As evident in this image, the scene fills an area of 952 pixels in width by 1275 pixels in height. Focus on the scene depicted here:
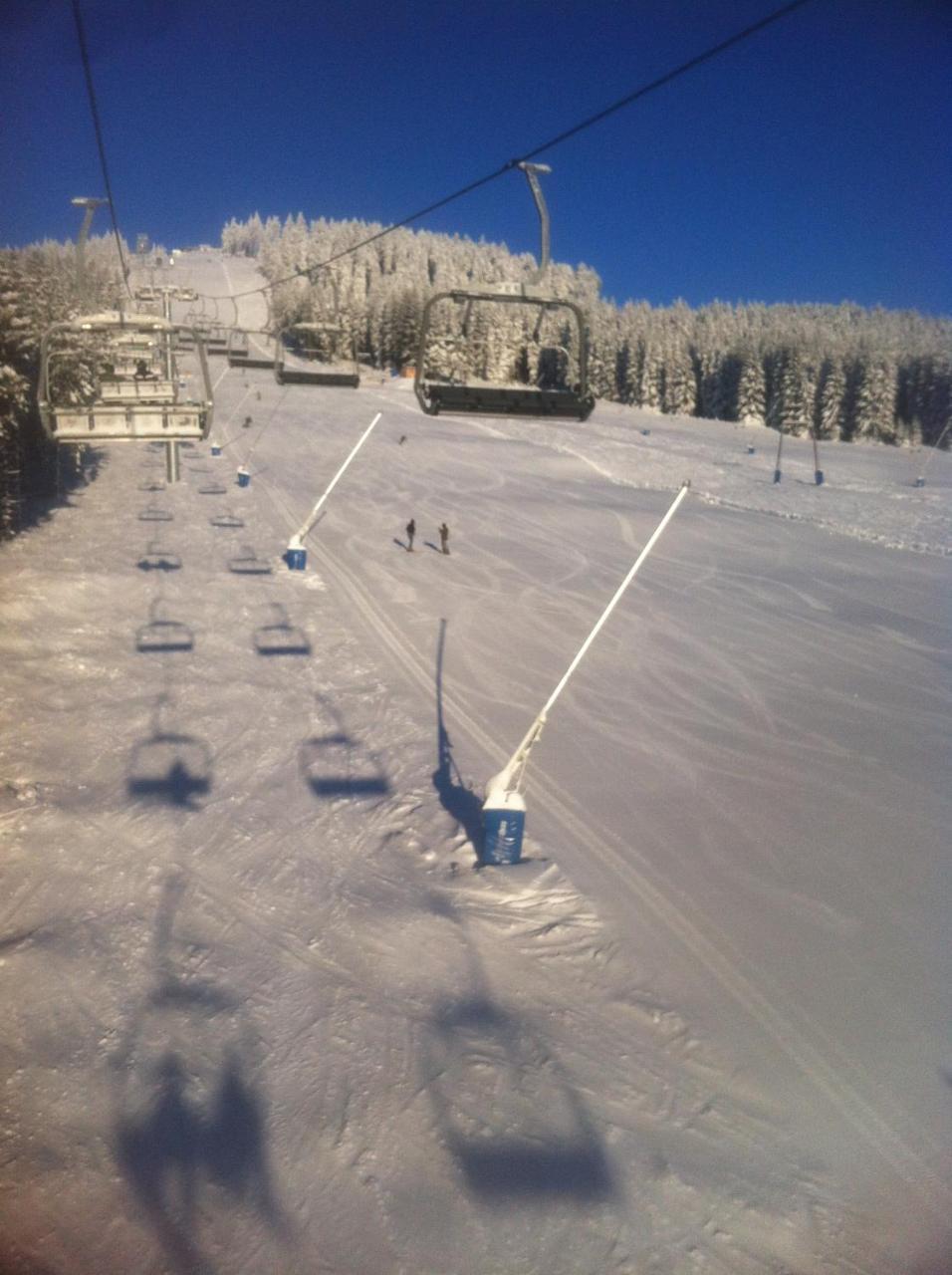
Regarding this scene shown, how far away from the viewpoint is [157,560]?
20750mm

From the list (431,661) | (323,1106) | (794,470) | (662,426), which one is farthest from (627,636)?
(662,426)

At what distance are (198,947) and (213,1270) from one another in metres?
2.89

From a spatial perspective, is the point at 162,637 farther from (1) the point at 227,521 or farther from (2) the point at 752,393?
(2) the point at 752,393

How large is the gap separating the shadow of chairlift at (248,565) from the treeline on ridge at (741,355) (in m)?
27.9

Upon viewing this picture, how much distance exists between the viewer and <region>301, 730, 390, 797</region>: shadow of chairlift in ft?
32.5

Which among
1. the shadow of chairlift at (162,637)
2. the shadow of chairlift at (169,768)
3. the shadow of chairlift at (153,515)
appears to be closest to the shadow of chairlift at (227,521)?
the shadow of chairlift at (153,515)

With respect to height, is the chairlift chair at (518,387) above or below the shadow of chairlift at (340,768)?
above

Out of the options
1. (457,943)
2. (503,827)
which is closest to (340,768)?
(503,827)

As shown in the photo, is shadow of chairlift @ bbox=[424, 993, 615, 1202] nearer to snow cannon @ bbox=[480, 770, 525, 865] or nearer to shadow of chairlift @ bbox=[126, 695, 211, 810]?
snow cannon @ bbox=[480, 770, 525, 865]

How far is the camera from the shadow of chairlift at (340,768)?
9898mm

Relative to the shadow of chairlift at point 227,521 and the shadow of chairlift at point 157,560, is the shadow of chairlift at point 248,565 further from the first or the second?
the shadow of chairlift at point 227,521

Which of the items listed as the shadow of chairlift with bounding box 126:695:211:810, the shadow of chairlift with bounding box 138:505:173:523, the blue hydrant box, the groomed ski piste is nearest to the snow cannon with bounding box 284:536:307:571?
the groomed ski piste

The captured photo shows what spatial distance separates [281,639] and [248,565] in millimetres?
6296

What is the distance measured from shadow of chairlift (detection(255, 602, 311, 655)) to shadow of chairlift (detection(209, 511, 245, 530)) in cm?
1024
